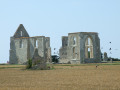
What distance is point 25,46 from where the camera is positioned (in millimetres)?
51406

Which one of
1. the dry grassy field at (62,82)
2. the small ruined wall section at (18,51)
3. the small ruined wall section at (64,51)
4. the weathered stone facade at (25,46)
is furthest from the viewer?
the small ruined wall section at (18,51)

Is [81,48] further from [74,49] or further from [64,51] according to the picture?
[64,51]

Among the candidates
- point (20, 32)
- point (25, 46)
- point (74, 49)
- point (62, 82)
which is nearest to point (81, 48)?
A: point (74, 49)

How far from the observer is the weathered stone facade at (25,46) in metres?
49.5

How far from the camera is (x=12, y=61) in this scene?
177 feet

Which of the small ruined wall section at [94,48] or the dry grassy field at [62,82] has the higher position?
the small ruined wall section at [94,48]

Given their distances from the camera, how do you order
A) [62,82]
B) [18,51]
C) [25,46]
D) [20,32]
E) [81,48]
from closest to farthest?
[62,82] < [81,48] < [25,46] < [18,51] < [20,32]

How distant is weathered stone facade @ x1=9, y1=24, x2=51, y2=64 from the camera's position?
4950cm

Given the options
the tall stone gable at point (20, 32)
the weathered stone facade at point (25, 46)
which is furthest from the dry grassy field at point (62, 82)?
the tall stone gable at point (20, 32)

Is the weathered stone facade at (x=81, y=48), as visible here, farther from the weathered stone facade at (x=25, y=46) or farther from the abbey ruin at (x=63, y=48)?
the weathered stone facade at (x=25, y=46)

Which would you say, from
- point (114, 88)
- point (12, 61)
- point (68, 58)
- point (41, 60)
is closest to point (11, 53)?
point (12, 61)

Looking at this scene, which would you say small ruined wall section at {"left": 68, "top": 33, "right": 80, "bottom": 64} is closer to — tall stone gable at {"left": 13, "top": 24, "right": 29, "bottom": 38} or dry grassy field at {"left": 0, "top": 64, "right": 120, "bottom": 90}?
tall stone gable at {"left": 13, "top": 24, "right": 29, "bottom": 38}

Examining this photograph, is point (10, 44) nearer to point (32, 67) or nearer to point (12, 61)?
point (12, 61)

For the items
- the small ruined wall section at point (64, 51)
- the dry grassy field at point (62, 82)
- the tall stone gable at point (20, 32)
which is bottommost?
the dry grassy field at point (62, 82)
